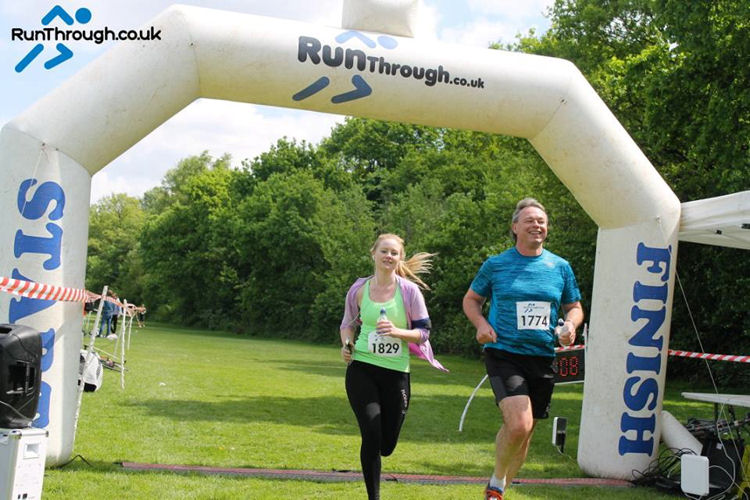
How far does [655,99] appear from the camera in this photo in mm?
16844

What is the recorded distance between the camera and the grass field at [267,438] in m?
6.80

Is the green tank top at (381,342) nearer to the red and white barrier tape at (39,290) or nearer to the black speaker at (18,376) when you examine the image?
the black speaker at (18,376)

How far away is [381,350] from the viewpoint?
18.6 ft

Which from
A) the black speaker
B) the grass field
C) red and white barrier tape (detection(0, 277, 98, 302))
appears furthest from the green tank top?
red and white barrier tape (detection(0, 277, 98, 302))

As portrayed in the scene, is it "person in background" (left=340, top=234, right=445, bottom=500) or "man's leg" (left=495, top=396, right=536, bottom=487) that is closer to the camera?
"man's leg" (left=495, top=396, right=536, bottom=487)

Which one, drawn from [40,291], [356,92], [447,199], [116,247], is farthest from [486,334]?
[116,247]

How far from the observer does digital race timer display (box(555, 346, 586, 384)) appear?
949 cm

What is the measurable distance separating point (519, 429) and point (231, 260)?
56090mm

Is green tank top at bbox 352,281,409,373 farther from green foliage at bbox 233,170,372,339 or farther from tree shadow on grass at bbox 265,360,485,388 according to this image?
green foliage at bbox 233,170,372,339

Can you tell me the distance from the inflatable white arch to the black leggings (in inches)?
114

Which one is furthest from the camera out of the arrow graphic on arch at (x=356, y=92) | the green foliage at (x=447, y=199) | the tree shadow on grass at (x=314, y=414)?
the green foliage at (x=447, y=199)

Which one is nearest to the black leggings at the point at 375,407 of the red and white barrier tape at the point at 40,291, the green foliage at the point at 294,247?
the red and white barrier tape at the point at 40,291

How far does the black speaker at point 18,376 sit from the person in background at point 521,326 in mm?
2822

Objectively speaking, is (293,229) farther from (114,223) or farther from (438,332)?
(114,223)
